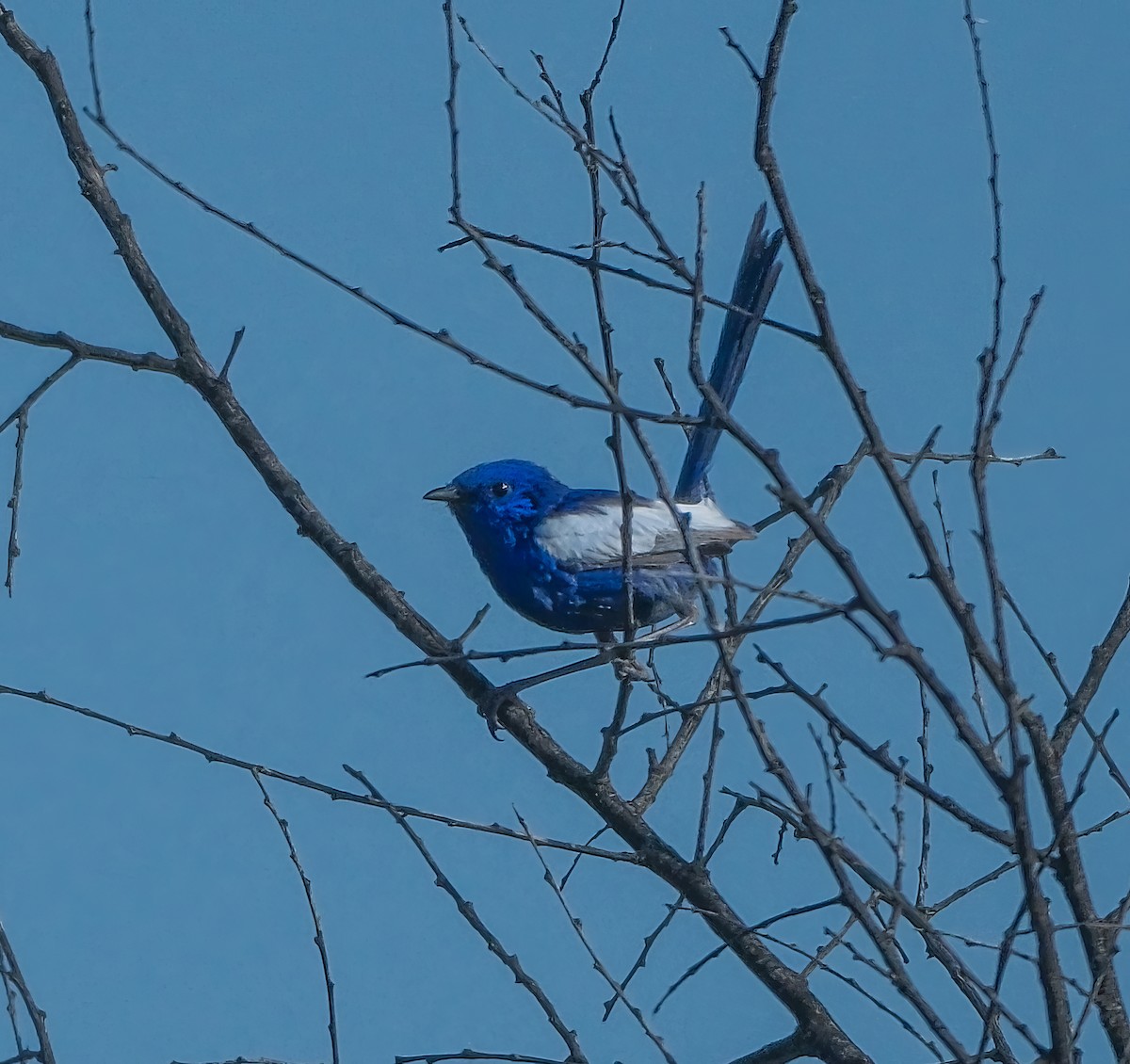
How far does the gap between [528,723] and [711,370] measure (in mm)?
901

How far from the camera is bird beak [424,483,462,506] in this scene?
3.49 meters

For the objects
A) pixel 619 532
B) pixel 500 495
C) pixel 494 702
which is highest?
pixel 500 495

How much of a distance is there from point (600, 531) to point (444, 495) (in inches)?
16.6

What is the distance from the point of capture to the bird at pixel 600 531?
319 cm

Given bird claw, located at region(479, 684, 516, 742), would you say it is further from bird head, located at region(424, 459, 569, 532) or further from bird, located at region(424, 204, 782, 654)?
bird head, located at region(424, 459, 569, 532)

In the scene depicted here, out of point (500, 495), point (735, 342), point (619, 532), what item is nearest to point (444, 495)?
point (500, 495)

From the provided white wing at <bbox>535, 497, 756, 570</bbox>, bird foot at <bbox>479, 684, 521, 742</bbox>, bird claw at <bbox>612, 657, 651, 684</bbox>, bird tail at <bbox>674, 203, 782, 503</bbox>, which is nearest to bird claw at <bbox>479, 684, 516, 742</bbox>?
bird foot at <bbox>479, 684, 521, 742</bbox>

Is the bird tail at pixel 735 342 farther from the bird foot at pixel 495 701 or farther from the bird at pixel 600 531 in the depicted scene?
the bird foot at pixel 495 701

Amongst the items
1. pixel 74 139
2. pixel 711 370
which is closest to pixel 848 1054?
pixel 711 370

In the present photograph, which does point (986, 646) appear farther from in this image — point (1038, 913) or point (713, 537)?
point (713, 537)

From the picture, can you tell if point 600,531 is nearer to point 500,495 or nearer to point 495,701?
point 500,495

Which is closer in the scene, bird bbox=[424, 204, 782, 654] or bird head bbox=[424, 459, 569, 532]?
bird bbox=[424, 204, 782, 654]

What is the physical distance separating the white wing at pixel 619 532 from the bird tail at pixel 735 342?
3.1 inches

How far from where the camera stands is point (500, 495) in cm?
345
